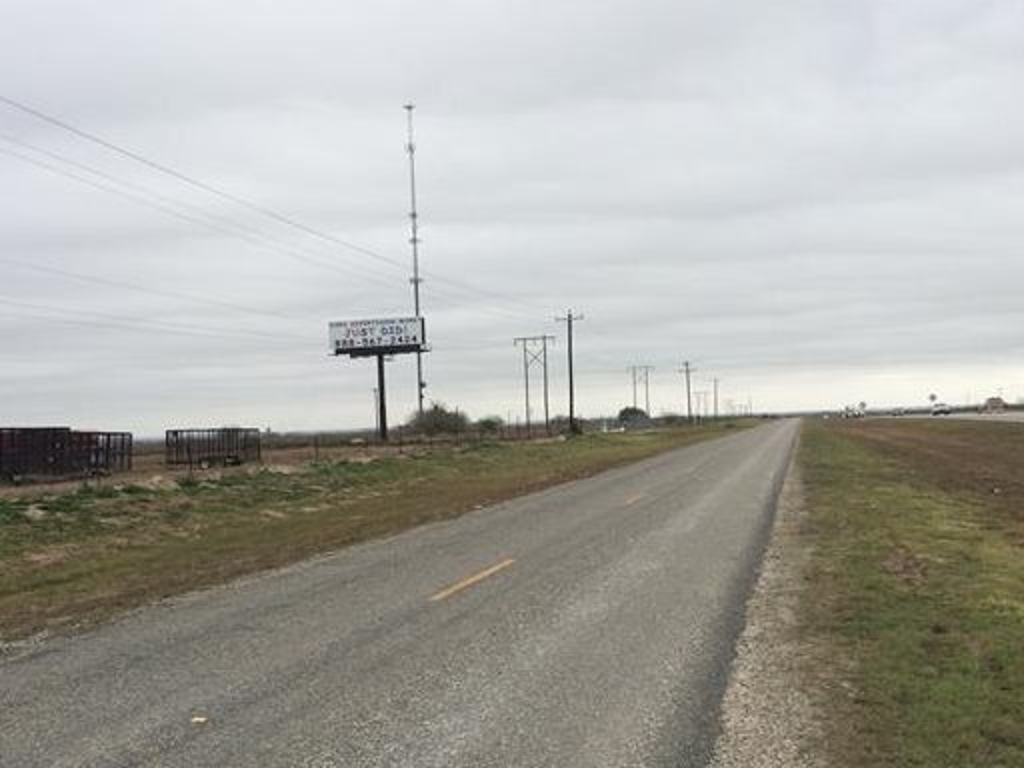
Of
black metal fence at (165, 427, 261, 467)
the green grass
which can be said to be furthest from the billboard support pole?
the green grass

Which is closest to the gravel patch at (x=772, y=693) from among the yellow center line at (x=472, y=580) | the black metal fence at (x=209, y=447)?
the yellow center line at (x=472, y=580)

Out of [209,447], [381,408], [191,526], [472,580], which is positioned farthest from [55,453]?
[381,408]

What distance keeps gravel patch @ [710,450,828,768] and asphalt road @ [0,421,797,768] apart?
0.16 m

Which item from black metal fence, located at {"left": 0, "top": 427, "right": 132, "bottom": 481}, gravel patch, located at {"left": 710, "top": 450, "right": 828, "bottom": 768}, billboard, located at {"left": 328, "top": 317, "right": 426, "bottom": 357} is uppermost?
billboard, located at {"left": 328, "top": 317, "right": 426, "bottom": 357}

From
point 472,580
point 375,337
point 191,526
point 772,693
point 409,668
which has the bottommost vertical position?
point 772,693

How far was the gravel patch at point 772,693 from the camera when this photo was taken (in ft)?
23.5

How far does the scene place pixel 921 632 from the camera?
430 inches

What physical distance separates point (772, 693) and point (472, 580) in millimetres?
6448

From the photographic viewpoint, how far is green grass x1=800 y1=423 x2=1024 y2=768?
24.3 feet

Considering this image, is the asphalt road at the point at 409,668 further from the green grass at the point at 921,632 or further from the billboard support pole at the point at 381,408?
the billboard support pole at the point at 381,408

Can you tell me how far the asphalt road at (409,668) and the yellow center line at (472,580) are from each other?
4cm

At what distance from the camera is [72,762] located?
276 inches

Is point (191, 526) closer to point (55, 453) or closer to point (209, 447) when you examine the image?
point (55, 453)

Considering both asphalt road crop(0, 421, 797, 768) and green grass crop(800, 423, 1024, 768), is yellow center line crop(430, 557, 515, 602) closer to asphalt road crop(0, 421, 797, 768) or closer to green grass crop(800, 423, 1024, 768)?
asphalt road crop(0, 421, 797, 768)
